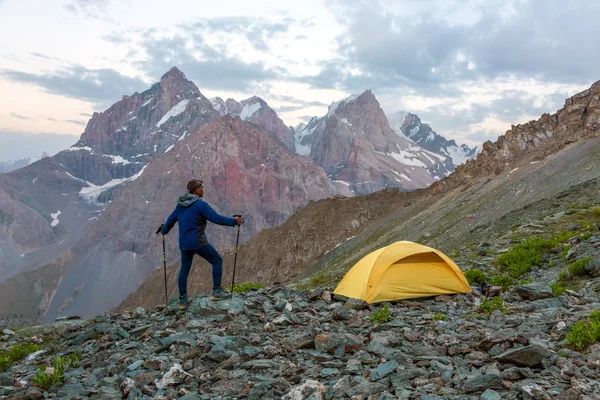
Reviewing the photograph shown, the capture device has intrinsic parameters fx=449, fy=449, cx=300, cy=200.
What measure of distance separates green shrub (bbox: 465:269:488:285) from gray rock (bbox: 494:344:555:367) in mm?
8256

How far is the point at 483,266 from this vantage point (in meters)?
16.4

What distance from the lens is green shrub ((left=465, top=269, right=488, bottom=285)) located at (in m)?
14.8

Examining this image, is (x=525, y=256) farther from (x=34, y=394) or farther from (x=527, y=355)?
(x=34, y=394)

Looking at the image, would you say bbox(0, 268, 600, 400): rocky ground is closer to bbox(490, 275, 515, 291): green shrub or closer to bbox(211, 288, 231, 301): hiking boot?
bbox(211, 288, 231, 301): hiking boot

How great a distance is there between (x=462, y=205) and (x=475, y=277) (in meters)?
35.3

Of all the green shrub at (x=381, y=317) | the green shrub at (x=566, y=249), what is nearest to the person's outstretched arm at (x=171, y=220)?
the green shrub at (x=381, y=317)

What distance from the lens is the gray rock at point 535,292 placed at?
11.0 metres

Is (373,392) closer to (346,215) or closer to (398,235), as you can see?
(398,235)

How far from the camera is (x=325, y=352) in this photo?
27.9 feet

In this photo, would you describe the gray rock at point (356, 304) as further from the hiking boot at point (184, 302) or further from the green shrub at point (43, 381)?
the green shrub at point (43, 381)

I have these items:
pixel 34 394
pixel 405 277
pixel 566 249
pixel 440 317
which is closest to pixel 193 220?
pixel 34 394

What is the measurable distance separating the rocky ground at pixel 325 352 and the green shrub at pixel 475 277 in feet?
8.66

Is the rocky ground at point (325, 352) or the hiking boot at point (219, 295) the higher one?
the hiking boot at point (219, 295)

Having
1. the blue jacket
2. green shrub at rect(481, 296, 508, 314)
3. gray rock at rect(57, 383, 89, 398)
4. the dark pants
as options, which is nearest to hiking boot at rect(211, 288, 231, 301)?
the dark pants
